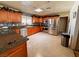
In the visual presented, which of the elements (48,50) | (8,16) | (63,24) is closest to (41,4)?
(8,16)

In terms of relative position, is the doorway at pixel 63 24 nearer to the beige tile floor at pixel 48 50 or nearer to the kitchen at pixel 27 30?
the kitchen at pixel 27 30

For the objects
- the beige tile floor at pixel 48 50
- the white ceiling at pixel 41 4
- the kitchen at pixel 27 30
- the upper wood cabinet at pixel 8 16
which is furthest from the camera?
the upper wood cabinet at pixel 8 16

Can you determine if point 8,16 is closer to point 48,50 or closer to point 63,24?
point 48,50

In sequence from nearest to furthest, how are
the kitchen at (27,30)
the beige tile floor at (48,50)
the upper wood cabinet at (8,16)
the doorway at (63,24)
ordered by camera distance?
the kitchen at (27,30) < the beige tile floor at (48,50) < the upper wood cabinet at (8,16) < the doorway at (63,24)

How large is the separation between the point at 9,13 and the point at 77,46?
14.3 feet

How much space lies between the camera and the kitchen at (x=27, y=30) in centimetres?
178

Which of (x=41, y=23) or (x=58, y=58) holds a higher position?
(x=41, y=23)

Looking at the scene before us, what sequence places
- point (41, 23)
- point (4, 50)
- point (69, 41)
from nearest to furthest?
point (4, 50), point (69, 41), point (41, 23)

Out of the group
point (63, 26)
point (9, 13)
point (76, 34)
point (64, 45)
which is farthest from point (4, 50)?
point (63, 26)

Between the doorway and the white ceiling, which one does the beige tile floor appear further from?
the doorway

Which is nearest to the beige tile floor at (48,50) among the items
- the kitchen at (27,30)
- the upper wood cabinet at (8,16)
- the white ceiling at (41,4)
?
the kitchen at (27,30)

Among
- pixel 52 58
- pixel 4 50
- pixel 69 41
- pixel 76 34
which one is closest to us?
pixel 4 50

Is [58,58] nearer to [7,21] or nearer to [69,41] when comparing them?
[69,41]

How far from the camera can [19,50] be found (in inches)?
71.5
